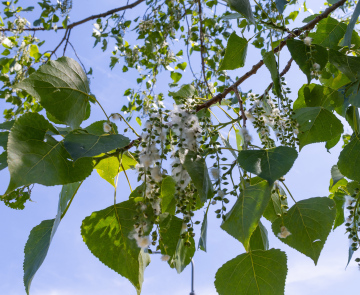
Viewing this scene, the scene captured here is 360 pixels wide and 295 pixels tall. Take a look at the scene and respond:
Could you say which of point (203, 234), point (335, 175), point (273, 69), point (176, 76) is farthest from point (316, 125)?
point (176, 76)

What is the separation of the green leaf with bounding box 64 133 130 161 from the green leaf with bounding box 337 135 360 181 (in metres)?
0.48

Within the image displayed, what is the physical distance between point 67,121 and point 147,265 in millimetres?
343

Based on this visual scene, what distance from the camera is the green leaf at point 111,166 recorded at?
0.89 m

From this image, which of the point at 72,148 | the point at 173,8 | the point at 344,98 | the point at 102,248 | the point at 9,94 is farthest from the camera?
the point at 9,94

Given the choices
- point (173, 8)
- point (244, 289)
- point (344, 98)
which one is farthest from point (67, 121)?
point (173, 8)

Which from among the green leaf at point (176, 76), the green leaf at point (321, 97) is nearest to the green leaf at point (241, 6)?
the green leaf at point (321, 97)

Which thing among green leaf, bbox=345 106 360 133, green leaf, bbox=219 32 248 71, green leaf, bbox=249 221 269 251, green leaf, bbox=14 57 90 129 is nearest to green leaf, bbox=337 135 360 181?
green leaf, bbox=345 106 360 133

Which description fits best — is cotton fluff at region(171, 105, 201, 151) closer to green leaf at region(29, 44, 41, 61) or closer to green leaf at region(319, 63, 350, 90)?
green leaf at region(319, 63, 350, 90)

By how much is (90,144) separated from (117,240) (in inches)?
8.6

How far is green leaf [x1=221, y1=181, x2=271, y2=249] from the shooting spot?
0.58 meters

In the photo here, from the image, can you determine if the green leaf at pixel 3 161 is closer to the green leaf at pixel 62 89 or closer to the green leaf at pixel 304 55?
the green leaf at pixel 62 89

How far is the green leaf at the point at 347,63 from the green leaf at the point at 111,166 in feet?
1.66

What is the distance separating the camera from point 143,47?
299 cm

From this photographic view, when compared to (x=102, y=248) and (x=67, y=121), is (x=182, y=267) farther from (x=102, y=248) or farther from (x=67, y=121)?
(x=67, y=121)
